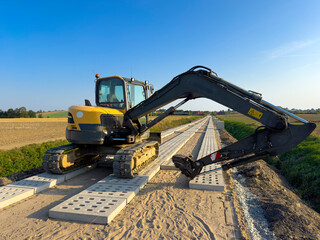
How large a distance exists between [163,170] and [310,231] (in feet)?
15.4

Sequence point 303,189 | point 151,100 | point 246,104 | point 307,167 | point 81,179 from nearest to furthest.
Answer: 1. point 246,104
2. point 151,100
3. point 81,179
4. point 303,189
5. point 307,167

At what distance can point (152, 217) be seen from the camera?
4.04 meters

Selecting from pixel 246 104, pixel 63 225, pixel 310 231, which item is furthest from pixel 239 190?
pixel 63 225

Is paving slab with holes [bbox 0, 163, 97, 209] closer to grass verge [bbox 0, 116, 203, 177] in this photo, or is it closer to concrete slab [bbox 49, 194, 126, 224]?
concrete slab [bbox 49, 194, 126, 224]

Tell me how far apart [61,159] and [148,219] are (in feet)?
11.8

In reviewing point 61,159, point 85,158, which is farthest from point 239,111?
point 85,158

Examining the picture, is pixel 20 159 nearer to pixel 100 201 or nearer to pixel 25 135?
pixel 100 201

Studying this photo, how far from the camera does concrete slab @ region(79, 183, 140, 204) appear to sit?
4699mm

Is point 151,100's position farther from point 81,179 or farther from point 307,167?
point 307,167

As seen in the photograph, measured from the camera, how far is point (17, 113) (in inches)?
2682

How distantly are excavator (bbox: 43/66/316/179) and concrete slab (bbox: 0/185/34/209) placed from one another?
1.04m

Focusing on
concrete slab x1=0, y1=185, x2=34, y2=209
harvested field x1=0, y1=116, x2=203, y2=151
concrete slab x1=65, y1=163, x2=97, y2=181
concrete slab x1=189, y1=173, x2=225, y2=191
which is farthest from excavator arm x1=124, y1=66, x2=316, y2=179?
harvested field x1=0, y1=116, x2=203, y2=151

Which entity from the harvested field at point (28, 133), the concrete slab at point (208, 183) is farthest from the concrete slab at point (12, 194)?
the harvested field at point (28, 133)

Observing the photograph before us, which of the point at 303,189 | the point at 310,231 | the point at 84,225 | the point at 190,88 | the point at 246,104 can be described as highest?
the point at 190,88
